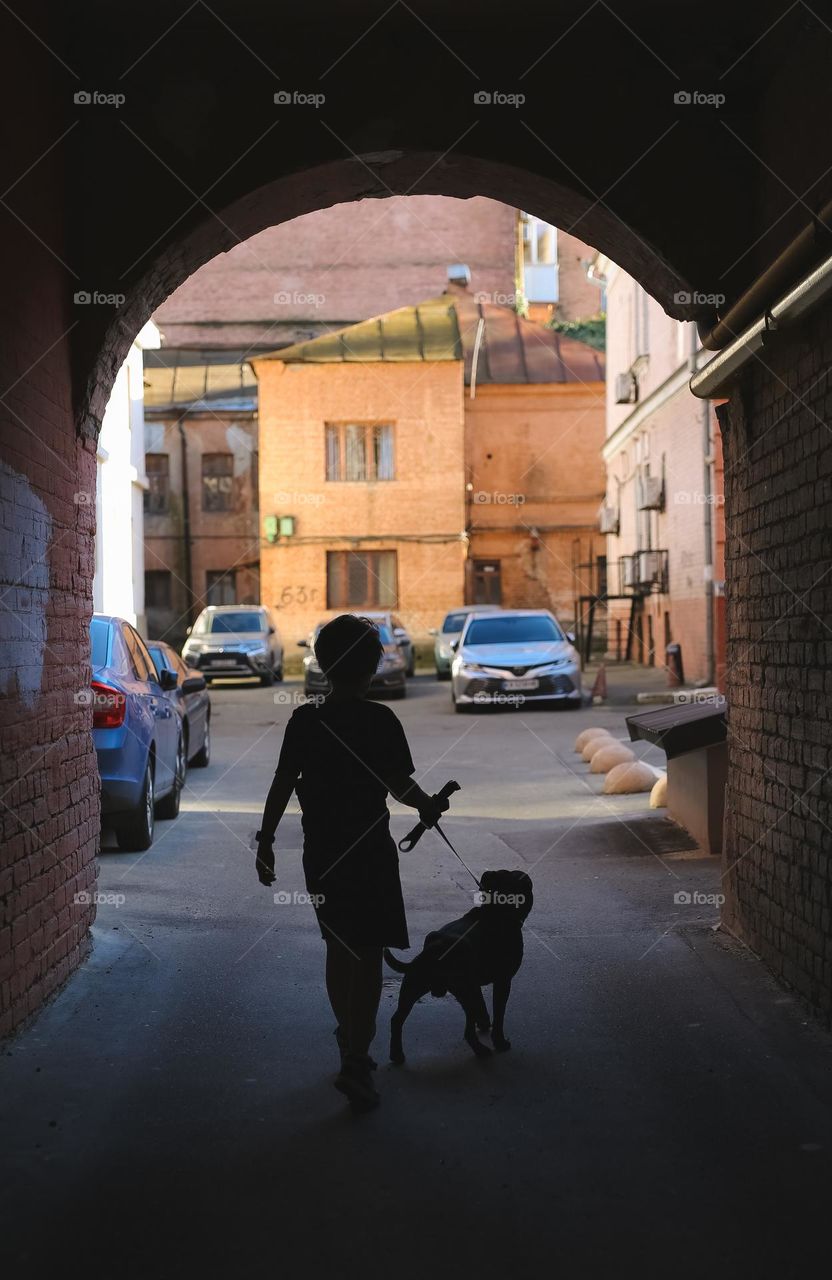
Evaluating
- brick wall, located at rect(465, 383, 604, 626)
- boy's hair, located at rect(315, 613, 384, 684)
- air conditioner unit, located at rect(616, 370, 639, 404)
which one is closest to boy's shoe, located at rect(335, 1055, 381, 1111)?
boy's hair, located at rect(315, 613, 384, 684)

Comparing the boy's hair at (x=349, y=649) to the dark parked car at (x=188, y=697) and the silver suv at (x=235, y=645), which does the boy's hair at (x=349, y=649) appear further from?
the silver suv at (x=235, y=645)

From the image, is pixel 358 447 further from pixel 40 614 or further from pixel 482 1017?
pixel 482 1017

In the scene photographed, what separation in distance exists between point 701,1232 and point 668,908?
163 inches

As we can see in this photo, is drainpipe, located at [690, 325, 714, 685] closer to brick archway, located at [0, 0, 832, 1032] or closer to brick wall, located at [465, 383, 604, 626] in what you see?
brick wall, located at [465, 383, 604, 626]

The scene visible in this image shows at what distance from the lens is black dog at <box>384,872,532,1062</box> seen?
4844 millimetres

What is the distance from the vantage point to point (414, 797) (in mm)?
4578

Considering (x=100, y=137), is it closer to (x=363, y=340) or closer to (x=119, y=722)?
(x=119, y=722)

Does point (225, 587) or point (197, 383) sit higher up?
point (197, 383)

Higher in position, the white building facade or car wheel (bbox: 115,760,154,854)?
the white building facade

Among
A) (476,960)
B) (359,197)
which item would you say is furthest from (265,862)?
(359,197)

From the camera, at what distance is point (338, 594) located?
116 feet

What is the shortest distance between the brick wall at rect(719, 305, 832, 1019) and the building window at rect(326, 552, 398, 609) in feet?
92.8

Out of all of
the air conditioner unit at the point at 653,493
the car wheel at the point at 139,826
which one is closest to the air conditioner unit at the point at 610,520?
the air conditioner unit at the point at 653,493

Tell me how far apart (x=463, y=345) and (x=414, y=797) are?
3642 centimetres
